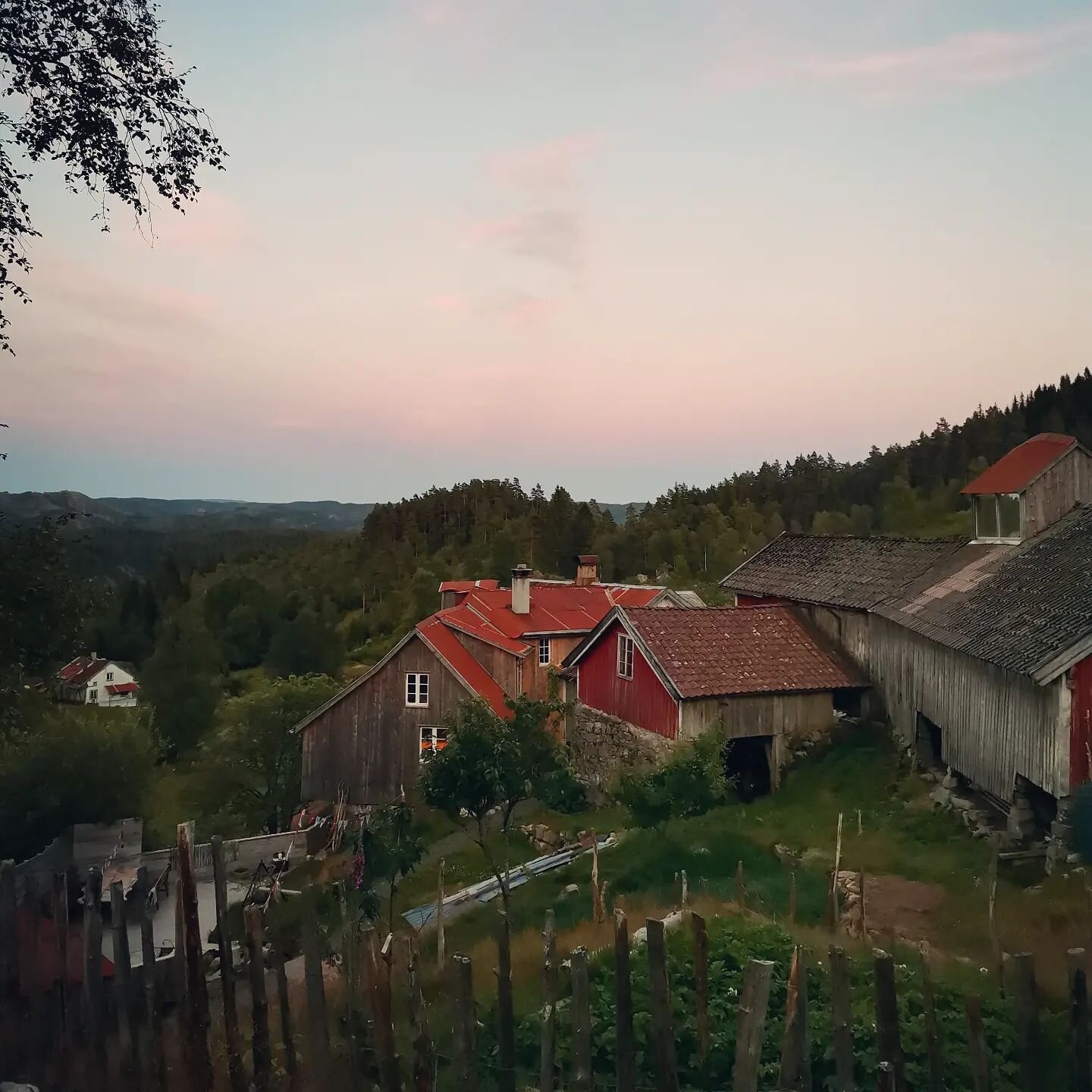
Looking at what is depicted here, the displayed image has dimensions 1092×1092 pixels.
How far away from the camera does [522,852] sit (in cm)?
2038

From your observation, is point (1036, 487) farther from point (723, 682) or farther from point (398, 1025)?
point (398, 1025)

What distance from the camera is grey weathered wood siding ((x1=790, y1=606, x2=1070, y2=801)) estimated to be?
14.2 meters

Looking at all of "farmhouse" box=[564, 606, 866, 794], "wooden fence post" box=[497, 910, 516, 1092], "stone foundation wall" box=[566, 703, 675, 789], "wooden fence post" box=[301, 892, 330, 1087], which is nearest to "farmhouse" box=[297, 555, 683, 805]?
"stone foundation wall" box=[566, 703, 675, 789]

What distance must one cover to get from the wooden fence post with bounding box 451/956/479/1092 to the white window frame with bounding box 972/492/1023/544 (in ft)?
61.5

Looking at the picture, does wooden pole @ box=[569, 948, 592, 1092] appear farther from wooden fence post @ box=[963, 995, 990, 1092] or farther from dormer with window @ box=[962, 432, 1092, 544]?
dormer with window @ box=[962, 432, 1092, 544]

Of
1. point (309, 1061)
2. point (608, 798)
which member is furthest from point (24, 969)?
point (608, 798)

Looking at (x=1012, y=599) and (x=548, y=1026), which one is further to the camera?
(x=1012, y=599)

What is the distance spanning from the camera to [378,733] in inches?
1251

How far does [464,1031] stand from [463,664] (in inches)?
1049

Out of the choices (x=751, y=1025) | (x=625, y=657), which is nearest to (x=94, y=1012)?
(x=751, y=1025)

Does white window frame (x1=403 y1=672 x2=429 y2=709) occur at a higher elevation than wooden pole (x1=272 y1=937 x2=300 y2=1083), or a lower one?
lower

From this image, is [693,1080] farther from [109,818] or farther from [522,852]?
[109,818]

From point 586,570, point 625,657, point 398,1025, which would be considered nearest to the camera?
point 398,1025

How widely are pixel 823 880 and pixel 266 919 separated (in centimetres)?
875
